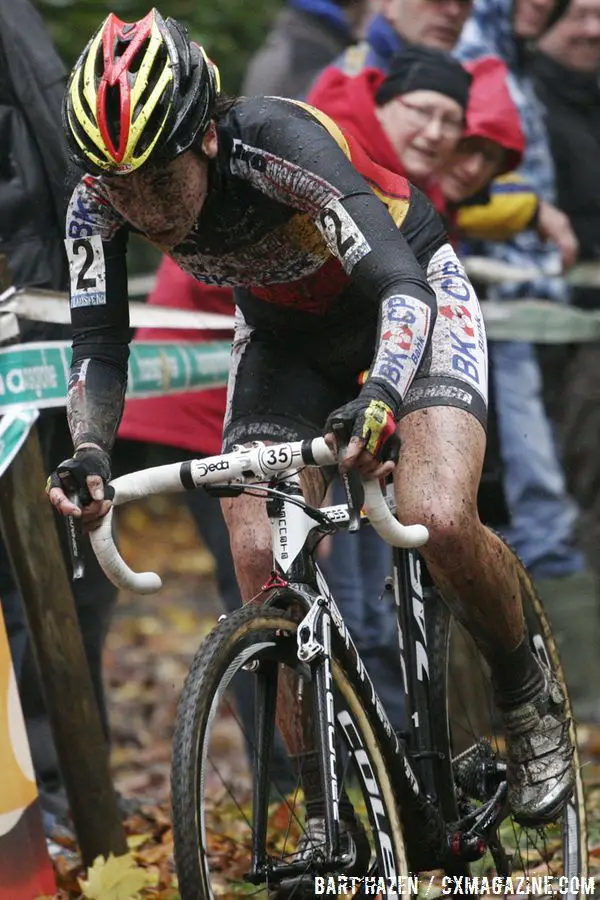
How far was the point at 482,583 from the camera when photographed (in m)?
4.29

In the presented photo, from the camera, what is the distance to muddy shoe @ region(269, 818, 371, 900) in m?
3.72

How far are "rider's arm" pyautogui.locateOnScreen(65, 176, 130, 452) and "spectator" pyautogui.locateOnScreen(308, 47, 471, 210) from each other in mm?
2894

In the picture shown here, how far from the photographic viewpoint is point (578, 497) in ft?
28.4

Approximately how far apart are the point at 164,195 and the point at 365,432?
0.88 meters

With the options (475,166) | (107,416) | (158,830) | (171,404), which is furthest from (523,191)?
(107,416)

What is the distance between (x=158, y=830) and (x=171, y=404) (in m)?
1.64

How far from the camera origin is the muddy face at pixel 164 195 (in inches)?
153

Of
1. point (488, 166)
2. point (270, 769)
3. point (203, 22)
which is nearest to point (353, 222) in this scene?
point (270, 769)

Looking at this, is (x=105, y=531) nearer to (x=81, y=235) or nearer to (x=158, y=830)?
(x=81, y=235)

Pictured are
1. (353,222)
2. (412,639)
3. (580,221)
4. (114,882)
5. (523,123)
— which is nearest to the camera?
(353,222)

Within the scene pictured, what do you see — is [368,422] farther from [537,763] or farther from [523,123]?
[523,123]

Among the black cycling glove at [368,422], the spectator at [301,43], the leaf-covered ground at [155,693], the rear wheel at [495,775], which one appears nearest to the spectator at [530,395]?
the spectator at [301,43]

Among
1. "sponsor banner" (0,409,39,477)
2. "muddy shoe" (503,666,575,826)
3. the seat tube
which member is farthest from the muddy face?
"muddy shoe" (503,666,575,826)

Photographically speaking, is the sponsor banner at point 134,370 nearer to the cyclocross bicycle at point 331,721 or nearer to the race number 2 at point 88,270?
the race number 2 at point 88,270
